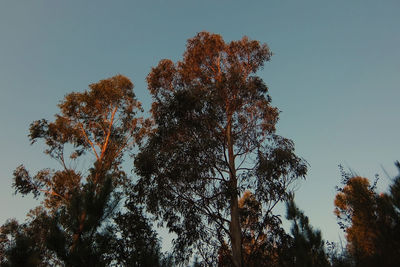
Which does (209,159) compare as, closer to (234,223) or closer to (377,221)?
(234,223)

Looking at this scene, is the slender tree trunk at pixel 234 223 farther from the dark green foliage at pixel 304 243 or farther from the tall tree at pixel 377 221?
the tall tree at pixel 377 221

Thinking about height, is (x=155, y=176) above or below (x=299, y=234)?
above

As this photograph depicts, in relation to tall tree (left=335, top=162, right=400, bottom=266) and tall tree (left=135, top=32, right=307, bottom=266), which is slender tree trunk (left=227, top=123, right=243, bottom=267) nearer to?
tall tree (left=135, top=32, right=307, bottom=266)

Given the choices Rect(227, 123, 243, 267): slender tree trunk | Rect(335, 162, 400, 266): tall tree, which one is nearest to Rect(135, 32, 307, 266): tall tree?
Rect(227, 123, 243, 267): slender tree trunk

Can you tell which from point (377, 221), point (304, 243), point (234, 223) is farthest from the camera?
point (234, 223)

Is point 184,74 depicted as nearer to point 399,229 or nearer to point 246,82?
point 246,82

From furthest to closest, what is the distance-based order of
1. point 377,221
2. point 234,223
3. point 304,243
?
point 234,223 → point 304,243 → point 377,221

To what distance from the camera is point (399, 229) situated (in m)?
3.00

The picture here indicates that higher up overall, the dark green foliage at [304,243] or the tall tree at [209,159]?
Answer: the tall tree at [209,159]

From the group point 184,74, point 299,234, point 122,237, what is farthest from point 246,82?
point 122,237

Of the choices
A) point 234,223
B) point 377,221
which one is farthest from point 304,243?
point 234,223

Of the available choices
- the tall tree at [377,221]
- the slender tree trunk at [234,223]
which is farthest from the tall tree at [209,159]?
the tall tree at [377,221]

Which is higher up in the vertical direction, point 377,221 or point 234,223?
point 234,223

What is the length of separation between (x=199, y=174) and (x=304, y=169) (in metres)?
3.84
